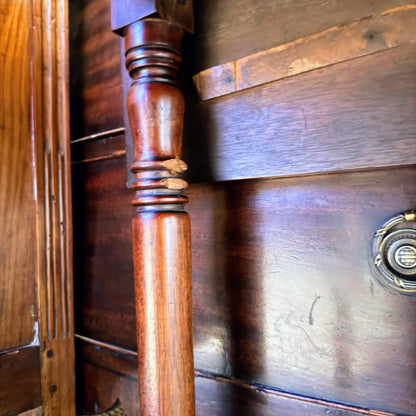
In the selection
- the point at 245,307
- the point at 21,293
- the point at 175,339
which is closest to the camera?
the point at 175,339

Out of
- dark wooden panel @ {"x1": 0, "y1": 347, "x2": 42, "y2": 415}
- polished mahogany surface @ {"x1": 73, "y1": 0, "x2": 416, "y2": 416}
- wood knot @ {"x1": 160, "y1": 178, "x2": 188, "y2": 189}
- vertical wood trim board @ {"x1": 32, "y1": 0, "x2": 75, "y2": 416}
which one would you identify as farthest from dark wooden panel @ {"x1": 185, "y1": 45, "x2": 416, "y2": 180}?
dark wooden panel @ {"x1": 0, "y1": 347, "x2": 42, "y2": 415}

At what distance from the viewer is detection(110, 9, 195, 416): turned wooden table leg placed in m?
0.45

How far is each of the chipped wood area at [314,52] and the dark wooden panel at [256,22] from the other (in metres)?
0.02

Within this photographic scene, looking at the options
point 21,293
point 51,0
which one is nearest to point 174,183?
point 21,293

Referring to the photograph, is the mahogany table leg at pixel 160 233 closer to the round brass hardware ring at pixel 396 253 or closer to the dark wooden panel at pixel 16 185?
the round brass hardware ring at pixel 396 253

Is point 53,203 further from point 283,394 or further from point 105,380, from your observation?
point 283,394

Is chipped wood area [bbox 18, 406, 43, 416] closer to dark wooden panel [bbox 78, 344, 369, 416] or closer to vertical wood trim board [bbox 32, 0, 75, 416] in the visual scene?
vertical wood trim board [bbox 32, 0, 75, 416]

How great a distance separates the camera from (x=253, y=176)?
1.69ft

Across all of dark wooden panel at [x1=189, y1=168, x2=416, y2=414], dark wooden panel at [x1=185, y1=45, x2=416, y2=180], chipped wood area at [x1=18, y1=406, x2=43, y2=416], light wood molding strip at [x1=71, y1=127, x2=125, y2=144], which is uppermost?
light wood molding strip at [x1=71, y1=127, x2=125, y2=144]

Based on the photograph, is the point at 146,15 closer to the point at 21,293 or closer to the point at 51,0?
the point at 51,0

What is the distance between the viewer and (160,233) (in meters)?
0.45

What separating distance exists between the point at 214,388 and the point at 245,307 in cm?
15

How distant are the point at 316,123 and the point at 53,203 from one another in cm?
56

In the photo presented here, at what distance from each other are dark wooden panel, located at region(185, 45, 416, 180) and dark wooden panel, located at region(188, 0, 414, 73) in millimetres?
59
